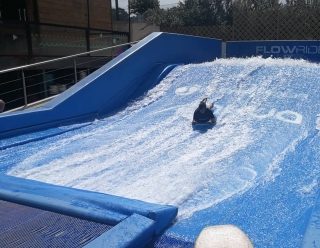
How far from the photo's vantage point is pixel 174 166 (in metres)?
3.71

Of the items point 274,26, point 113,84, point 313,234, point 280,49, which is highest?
point 274,26

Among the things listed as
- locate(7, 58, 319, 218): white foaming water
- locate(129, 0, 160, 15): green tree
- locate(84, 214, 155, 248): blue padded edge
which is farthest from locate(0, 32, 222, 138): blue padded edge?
locate(129, 0, 160, 15): green tree

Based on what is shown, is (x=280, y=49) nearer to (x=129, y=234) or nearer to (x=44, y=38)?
(x=44, y=38)

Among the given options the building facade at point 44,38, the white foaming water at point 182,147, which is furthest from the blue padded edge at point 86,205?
the building facade at point 44,38

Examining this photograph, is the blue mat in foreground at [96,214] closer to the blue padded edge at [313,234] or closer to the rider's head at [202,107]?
the blue padded edge at [313,234]

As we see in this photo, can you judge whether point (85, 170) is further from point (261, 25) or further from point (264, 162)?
point (261, 25)

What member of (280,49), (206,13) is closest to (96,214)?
(280,49)

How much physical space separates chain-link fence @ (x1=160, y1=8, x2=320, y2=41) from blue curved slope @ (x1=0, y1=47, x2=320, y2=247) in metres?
5.07

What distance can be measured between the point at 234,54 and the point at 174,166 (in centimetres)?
675

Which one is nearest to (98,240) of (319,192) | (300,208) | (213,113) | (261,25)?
(300,208)

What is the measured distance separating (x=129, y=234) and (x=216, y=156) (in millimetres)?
2200

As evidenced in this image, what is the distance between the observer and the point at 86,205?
2.20 meters

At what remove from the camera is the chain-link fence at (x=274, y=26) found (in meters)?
10.7

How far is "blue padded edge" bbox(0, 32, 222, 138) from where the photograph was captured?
5219 mm
